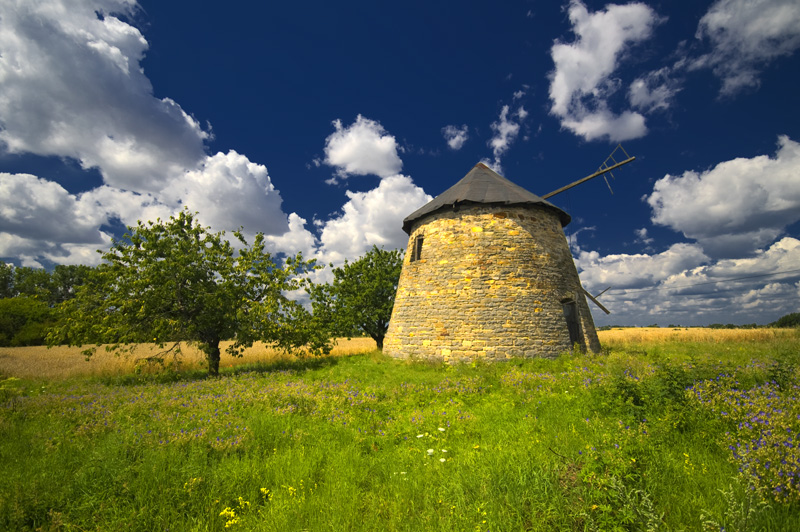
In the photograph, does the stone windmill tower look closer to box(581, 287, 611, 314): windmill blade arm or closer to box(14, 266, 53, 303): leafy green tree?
box(581, 287, 611, 314): windmill blade arm

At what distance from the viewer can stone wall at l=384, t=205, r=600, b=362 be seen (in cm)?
1298

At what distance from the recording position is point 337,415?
6.75 m

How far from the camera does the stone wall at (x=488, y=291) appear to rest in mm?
12984

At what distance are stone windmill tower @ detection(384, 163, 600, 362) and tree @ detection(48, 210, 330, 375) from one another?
5081mm

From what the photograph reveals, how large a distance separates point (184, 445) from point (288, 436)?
1.55m

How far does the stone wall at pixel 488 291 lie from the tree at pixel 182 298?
4.96 meters

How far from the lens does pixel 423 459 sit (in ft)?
15.7

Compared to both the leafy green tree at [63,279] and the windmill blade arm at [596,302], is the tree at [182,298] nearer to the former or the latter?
the windmill blade arm at [596,302]

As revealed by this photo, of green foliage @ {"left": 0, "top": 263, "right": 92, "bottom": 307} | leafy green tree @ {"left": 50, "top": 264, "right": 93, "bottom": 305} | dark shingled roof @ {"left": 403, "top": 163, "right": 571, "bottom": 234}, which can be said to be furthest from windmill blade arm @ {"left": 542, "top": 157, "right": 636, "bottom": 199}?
leafy green tree @ {"left": 50, "top": 264, "right": 93, "bottom": 305}

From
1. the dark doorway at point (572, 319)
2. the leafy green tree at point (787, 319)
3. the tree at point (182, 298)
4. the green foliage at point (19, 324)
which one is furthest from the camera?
the leafy green tree at point (787, 319)

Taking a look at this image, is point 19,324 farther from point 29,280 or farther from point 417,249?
point 417,249

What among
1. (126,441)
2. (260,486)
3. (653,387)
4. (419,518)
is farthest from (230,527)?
(653,387)

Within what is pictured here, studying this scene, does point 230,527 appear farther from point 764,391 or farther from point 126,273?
point 126,273

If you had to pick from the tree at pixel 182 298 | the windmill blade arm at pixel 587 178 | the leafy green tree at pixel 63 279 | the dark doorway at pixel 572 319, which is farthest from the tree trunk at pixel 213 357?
the leafy green tree at pixel 63 279
